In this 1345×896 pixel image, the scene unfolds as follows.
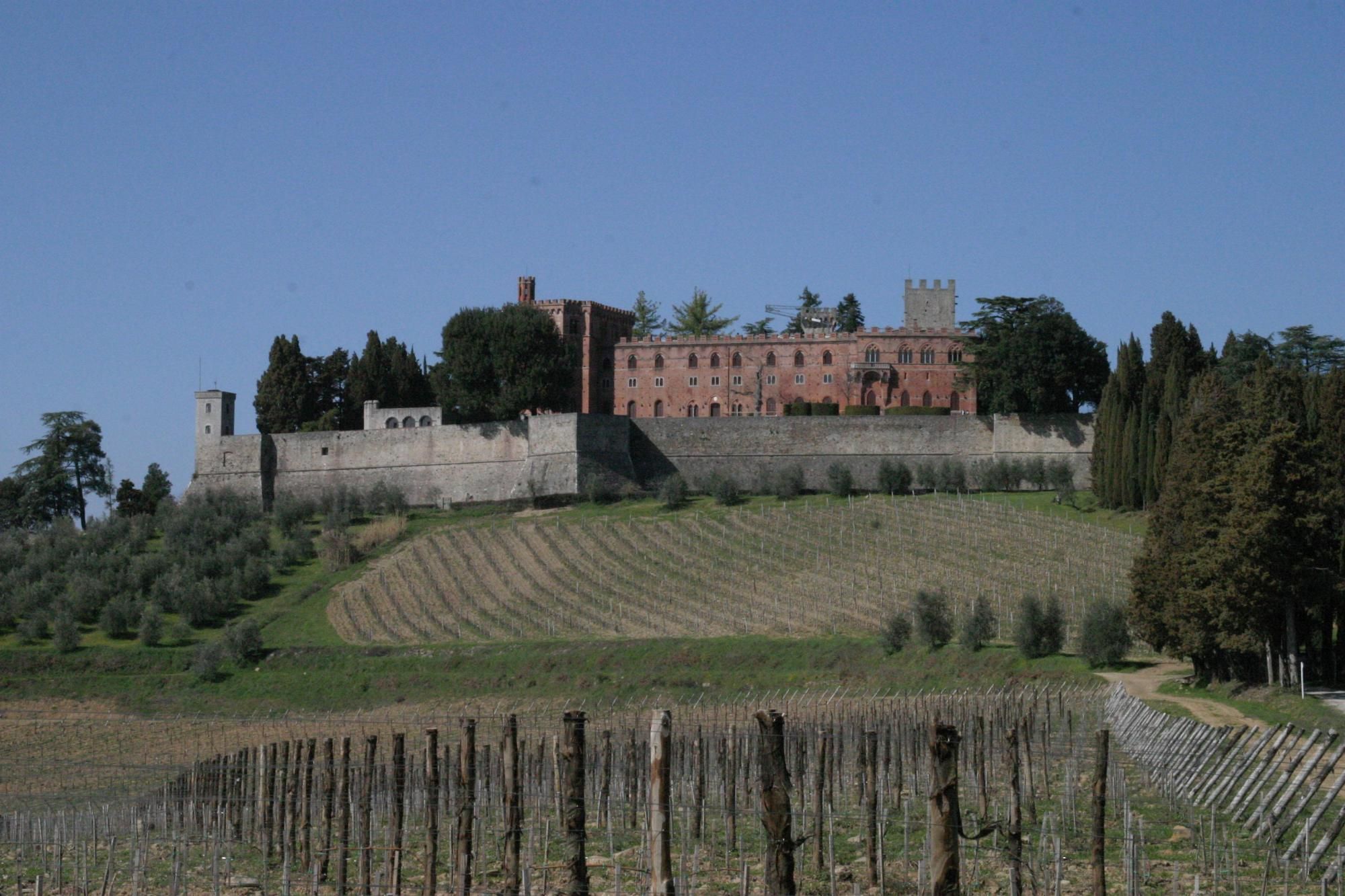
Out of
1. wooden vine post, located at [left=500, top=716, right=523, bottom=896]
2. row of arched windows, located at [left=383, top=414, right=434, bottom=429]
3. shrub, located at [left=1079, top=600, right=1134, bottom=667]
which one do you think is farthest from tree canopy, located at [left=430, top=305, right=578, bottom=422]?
wooden vine post, located at [left=500, top=716, right=523, bottom=896]

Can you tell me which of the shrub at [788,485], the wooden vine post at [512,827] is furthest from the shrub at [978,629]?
the wooden vine post at [512,827]

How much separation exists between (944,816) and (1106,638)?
29.5 metres

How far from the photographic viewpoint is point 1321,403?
39.8 meters

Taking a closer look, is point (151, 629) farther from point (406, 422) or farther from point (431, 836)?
point (431, 836)

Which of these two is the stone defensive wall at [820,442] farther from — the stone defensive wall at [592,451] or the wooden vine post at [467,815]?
the wooden vine post at [467,815]

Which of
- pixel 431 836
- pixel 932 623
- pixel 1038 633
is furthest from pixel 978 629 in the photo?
pixel 431 836

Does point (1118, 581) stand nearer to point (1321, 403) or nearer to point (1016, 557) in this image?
point (1016, 557)

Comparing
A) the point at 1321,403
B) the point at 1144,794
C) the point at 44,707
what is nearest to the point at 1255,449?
the point at 1321,403

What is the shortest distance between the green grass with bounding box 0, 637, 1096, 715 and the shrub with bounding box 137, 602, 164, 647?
684mm

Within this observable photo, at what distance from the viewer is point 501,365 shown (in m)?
74.5

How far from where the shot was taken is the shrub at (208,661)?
2041 inches

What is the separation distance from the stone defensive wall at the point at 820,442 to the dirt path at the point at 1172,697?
2970 centimetres

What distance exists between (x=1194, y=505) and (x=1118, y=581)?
579 inches

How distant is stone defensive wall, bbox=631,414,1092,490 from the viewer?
235 ft
